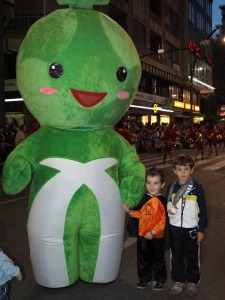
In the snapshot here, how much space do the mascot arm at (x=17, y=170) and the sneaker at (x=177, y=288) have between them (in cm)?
173

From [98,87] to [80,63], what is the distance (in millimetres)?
257

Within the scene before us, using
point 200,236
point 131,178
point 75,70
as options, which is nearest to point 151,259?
point 200,236

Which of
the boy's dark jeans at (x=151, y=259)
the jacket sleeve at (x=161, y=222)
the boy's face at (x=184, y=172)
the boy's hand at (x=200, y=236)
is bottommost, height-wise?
the boy's dark jeans at (x=151, y=259)

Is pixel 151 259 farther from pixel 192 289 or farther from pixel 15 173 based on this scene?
pixel 15 173

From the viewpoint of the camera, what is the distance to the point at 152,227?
3.55 meters

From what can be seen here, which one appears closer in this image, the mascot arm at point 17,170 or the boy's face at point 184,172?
the mascot arm at point 17,170

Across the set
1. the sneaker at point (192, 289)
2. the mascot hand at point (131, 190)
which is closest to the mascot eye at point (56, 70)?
the mascot hand at point (131, 190)

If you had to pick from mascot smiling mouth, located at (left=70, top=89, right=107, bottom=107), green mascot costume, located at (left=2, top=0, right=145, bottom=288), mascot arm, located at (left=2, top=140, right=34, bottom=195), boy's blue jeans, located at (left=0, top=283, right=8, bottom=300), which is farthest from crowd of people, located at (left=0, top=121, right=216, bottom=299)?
boy's blue jeans, located at (left=0, top=283, right=8, bottom=300)

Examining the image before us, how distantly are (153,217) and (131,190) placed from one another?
328mm

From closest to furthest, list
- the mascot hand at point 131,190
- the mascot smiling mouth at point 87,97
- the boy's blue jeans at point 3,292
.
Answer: the boy's blue jeans at point 3,292
the mascot smiling mouth at point 87,97
the mascot hand at point 131,190

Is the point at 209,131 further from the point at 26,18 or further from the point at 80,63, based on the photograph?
the point at 80,63

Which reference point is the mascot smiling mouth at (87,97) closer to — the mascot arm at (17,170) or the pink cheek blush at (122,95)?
the pink cheek blush at (122,95)

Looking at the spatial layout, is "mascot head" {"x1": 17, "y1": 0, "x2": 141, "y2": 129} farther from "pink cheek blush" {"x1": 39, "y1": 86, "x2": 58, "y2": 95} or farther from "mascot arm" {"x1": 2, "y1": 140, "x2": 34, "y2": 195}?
"mascot arm" {"x1": 2, "y1": 140, "x2": 34, "y2": 195}

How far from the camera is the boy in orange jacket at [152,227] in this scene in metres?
3.55
